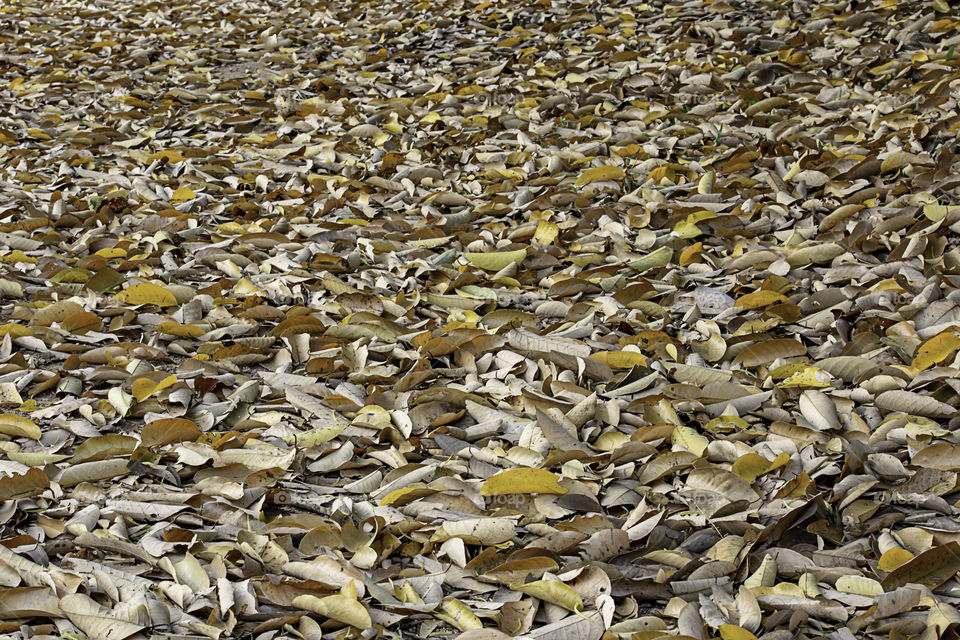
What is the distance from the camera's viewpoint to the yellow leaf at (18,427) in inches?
84.3

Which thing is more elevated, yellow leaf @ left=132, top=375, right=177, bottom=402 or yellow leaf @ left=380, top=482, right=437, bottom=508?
yellow leaf @ left=132, top=375, right=177, bottom=402

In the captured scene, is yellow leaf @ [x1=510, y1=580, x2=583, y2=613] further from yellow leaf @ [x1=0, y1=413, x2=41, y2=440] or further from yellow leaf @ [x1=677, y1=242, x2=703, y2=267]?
yellow leaf @ [x1=677, y1=242, x2=703, y2=267]

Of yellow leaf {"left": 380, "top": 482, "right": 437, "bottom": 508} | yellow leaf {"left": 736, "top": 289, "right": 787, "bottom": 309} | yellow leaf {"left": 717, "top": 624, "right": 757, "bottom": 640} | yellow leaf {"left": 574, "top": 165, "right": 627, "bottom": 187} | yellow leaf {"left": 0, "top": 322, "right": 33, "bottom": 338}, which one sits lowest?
yellow leaf {"left": 736, "top": 289, "right": 787, "bottom": 309}

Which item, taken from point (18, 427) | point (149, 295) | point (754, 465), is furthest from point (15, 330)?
point (754, 465)

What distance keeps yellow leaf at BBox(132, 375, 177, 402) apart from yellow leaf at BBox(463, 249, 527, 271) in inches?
45.0

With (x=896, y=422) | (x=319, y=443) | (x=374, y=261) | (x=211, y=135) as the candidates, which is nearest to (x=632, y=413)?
(x=896, y=422)

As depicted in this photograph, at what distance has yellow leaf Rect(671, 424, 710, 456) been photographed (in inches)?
80.2

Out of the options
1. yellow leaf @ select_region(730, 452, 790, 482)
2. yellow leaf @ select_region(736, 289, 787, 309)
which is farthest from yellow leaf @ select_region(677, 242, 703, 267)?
yellow leaf @ select_region(730, 452, 790, 482)

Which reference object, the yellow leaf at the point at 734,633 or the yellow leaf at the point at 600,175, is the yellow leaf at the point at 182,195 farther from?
the yellow leaf at the point at 734,633

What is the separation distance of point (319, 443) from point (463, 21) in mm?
4193

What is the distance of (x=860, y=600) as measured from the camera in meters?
1.60

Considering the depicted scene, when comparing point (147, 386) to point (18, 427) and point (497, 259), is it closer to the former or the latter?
point (18, 427)

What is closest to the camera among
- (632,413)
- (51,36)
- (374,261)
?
(632,413)

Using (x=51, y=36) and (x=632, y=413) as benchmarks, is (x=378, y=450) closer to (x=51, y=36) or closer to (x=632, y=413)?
(x=632, y=413)
